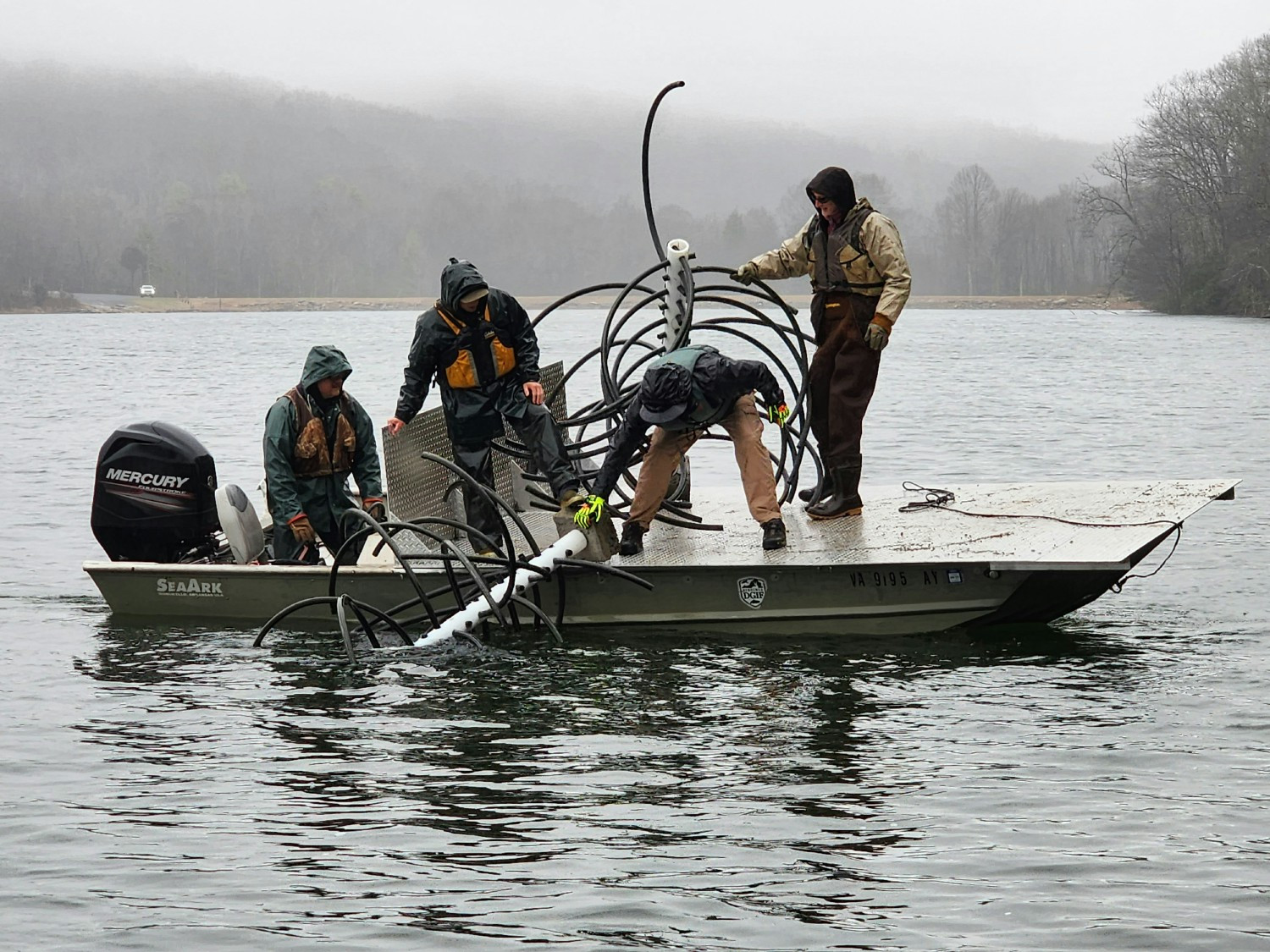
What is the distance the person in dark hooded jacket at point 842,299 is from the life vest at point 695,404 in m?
0.89

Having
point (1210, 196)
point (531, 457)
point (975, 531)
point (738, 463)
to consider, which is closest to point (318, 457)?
point (531, 457)

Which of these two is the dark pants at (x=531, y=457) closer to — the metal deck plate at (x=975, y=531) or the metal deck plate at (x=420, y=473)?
the metal deck plate at (x=420, y=473)

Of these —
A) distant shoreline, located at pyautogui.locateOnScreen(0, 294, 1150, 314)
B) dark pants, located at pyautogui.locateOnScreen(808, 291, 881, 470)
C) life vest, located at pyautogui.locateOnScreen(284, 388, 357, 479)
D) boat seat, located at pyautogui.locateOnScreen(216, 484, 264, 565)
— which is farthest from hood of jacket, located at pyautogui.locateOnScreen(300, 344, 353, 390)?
distant shoreline, located at pyautogui.locateOnScreen(0, 294, 1150, 314)

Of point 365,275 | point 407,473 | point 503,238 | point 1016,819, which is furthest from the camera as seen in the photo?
point 503,238

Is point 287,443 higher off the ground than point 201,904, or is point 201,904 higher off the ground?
point 287,443

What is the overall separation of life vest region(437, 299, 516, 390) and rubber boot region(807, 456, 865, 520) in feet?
6.79

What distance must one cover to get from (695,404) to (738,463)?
0.47m

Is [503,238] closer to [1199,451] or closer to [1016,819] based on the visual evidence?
[1199,451]

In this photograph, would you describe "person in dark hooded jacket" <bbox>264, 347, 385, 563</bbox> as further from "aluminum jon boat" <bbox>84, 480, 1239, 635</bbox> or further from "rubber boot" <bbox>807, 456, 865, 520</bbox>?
"rubber boot" <bbox>807, 456, 865, 520</bbox>

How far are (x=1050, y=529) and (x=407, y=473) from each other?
376 cm

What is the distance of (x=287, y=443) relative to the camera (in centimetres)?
922

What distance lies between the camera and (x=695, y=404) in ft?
28.7

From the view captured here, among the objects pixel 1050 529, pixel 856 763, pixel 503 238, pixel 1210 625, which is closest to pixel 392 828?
pixel 856 763

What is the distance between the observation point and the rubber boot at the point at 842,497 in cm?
952
